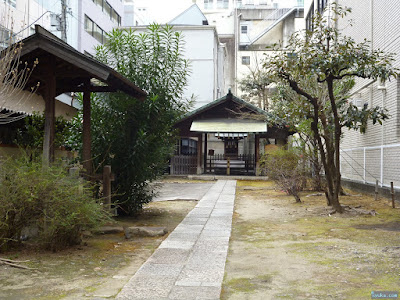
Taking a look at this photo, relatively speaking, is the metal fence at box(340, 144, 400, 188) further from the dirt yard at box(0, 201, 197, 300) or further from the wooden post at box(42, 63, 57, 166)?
the wooden post at box(42, 63, 57, 166)

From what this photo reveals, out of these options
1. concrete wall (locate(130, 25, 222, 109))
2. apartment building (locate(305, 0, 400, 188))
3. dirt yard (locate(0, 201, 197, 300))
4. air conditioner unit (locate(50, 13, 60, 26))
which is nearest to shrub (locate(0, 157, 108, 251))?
dirt yard (locate(0, 201, 197, 300))

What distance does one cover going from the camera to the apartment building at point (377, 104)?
12.2 meters

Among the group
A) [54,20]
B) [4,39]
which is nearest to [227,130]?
[54,20]

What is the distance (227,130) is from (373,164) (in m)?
9.82

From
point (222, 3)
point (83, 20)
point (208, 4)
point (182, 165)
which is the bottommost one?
point (182, 165)

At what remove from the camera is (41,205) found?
5496mm

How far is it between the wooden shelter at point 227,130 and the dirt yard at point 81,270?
1649 centimetres

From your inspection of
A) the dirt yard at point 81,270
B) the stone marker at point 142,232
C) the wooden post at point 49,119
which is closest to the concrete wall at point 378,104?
the stone marker at point 142,232

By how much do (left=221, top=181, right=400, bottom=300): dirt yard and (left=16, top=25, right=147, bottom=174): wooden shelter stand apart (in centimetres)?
325

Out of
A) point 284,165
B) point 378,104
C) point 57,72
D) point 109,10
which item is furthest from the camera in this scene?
point 109,10

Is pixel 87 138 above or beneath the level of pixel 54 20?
beneath

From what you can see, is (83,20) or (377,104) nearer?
(377,104)

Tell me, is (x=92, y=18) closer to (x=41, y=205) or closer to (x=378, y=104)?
(x=378, y=104)

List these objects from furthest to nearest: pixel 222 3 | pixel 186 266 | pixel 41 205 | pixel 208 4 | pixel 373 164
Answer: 1. pixel 208 4
2. pixel 222 3
3. pixel 373 164
4. pixel 41 205
5. pixel 186 266
